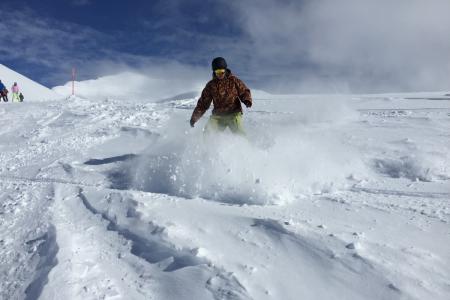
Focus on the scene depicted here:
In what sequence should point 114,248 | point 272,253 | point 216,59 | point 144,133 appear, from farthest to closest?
point 144,133, point 216,59, point 114,248, point 272,253

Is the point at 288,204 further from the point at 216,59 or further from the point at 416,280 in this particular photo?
the point at 216,59

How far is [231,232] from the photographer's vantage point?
3.37 metres

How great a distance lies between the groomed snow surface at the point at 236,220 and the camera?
2.62 meters

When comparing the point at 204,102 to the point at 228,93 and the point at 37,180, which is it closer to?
the point at 228,93

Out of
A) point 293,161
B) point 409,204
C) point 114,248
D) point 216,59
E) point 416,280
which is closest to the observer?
point 416,280

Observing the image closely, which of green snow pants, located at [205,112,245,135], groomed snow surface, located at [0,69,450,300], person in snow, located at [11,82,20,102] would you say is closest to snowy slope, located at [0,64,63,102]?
person in snow, located at [11,82,20,102]

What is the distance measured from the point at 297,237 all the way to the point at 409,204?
1559 millimetres

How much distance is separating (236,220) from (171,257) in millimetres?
811

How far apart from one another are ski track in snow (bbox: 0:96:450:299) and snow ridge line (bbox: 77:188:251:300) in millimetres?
11

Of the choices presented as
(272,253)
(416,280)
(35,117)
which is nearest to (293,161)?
(272,253)

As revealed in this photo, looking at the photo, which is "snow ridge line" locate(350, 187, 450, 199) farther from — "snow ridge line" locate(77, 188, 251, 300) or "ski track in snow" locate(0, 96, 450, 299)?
"snow ridge line" locate(77, 188, 251, 300)

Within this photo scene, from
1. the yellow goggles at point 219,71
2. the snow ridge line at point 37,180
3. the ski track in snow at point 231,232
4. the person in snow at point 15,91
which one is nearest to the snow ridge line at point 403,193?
the ski track in snow at point 231,232

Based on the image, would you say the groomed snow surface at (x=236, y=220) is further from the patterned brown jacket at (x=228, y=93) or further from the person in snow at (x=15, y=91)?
the person in snow at (x=15, y=91)

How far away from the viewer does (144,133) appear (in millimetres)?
10125
